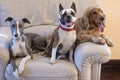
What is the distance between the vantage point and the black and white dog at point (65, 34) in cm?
226

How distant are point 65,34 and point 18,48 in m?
0.48

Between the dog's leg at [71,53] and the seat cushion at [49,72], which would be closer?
the seat cushion at [49,72]

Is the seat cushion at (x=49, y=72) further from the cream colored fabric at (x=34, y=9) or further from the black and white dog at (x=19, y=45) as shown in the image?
the cream colored fabric at (x=34, y=9)

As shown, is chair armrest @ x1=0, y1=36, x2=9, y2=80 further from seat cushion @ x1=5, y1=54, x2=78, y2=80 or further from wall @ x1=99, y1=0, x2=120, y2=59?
wall @ x1=99, y1=0, x2=120, y2=59

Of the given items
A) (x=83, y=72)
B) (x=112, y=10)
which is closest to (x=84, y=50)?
(x=83, y=72)

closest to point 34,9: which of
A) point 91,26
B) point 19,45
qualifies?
point 19,45

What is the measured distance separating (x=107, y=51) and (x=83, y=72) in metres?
0.30

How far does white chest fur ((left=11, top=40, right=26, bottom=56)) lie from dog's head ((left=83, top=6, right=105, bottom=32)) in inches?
26.2

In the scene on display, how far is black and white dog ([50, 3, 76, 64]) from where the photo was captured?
2.26m

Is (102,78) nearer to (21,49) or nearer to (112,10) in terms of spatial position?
(112,10)

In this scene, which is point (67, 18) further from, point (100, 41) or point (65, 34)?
point (100, 41)

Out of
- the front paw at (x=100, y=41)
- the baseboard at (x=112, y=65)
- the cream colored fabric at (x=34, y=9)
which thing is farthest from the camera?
the baseboard at (x=112, y=65)

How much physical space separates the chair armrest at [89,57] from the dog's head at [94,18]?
10.4 inches

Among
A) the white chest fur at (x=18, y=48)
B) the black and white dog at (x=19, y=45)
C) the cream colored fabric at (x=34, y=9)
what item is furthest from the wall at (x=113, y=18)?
the white chest fur at (x=18, y=48)
